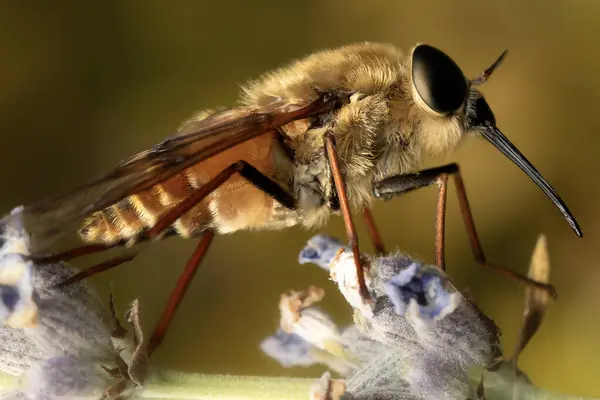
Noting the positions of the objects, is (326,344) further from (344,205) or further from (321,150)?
(321,150)

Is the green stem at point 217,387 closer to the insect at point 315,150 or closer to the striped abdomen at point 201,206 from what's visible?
the insect at point 315,150

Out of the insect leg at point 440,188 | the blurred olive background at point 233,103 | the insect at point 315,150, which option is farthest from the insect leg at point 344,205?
the blurred olive background at point 233,103

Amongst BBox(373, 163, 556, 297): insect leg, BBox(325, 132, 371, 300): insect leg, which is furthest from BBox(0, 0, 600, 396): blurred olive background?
BBox(325, 132, 371, 300): insect leg

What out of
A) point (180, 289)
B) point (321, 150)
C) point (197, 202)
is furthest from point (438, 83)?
point (180, 289)

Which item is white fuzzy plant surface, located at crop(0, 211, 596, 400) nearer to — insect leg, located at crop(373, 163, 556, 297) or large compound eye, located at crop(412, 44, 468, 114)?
insect leg, located at crop(373, 163, 556, 297)

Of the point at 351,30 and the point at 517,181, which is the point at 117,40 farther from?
the point at 517,181

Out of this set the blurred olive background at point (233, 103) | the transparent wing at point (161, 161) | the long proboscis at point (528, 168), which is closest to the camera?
the transparent wing at point (161, 161)

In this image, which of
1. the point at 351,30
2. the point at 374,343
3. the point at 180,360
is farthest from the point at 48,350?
the point at 351,30
